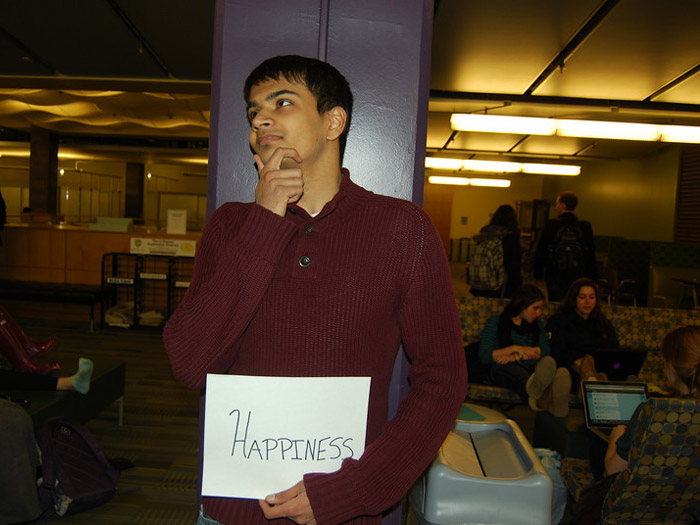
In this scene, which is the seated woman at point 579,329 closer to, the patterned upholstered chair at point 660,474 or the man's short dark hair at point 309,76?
the patterned upholstered chair at point 660,474

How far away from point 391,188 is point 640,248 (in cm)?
1081

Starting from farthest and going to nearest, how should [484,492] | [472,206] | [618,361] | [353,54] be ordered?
[472,206], [618,361], [484,492], [353,54]

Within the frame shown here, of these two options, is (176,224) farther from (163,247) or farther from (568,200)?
(568,200)

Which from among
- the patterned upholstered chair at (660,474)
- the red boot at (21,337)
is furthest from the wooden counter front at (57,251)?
the patterned upholstered chair at (660,474)

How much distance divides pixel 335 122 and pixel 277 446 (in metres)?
0.60

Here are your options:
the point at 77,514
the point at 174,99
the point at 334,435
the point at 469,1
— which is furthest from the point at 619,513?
the point at 174,99

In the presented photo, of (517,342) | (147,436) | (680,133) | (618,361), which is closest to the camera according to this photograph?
(618,361)

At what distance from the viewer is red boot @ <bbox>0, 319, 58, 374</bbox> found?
4078 millimetres

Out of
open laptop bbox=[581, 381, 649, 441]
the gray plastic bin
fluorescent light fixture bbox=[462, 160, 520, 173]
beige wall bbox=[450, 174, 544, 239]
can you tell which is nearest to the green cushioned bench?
the gray plastic bin

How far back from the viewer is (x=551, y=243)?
18.4ft

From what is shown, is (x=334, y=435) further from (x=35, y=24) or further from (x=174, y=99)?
(x=174, y=99)

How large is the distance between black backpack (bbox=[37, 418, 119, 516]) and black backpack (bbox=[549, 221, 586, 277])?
14.3 feet

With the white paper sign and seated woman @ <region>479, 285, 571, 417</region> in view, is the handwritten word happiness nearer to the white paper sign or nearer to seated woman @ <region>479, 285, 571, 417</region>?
seated woman @ <region>479, 285, 571, 417</region>

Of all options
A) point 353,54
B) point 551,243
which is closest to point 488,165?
point 551,243
